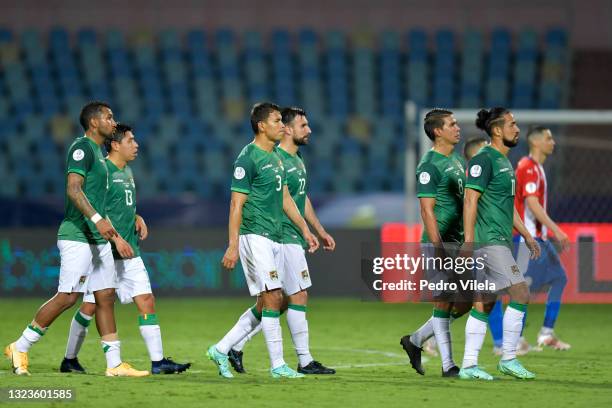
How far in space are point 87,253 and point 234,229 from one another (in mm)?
1139

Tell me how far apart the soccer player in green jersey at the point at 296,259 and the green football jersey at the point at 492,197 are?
4.02 feet

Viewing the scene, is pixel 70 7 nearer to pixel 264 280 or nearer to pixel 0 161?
pixel 0 161

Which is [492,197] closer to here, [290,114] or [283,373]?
[290,114]

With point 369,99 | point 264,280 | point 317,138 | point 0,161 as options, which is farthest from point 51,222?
point 264,280

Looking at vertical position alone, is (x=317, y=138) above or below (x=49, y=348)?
above

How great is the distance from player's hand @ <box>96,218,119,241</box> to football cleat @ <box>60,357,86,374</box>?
4.16ft

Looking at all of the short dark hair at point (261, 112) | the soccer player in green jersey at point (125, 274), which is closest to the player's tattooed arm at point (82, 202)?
the soccer player in green jersey at point (125, 274)

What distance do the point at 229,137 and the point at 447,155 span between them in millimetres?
11748

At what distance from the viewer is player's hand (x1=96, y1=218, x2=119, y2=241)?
28.4ft

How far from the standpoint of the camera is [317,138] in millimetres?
20938

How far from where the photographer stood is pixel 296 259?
30.7ft

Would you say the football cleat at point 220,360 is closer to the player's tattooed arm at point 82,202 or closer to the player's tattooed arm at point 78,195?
the player's tattooed arm at point 82,202

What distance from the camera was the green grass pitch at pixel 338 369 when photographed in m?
7.85

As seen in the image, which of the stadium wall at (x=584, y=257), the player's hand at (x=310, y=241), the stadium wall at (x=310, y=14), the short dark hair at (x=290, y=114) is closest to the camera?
the player's hand at (x=310, y=241)
